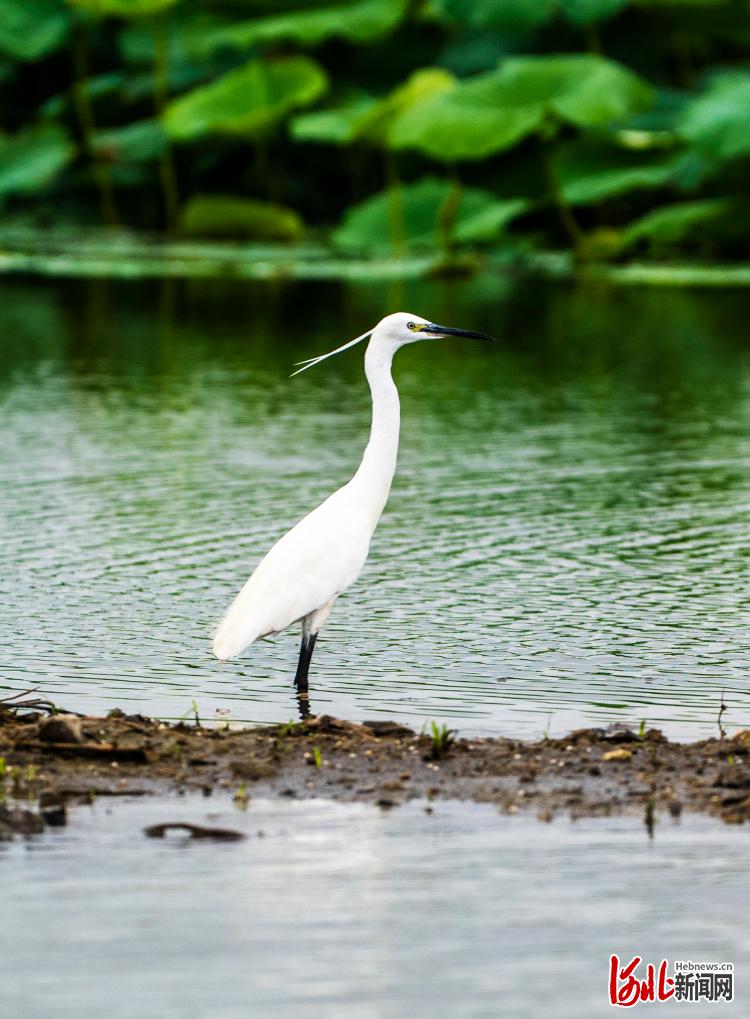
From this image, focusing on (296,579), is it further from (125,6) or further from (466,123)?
(125,6)

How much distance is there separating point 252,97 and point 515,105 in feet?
15.8

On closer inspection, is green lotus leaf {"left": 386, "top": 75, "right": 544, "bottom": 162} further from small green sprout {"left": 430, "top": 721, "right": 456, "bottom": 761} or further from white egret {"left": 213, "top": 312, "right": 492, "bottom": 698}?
small green sprout {"left": 430, "top": 721, "right": 456, "bottom": 761}

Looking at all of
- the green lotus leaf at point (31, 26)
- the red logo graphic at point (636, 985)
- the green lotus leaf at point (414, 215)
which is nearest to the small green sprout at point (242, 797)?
the red logo graphic at point (636, 985)

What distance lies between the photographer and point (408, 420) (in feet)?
43.8

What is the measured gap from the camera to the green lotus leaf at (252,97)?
2669 cm

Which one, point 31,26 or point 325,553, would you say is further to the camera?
point 31,26

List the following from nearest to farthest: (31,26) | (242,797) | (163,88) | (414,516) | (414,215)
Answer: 1. (242,797)
2. (414,516)
3. (414,215)
4. (163,88)
5. (31,26)

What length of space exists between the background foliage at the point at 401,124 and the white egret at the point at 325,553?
15.9m

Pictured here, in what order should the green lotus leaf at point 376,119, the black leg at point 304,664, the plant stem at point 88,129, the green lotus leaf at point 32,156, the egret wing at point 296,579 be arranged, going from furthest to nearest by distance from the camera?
the plant stem at point 88,129 → the green lotus leaf at point 32,156 → the green lotus leaf at point 376,119 → the black leg at point 304,664 → the egret wing at point 296,579

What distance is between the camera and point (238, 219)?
2894 cm

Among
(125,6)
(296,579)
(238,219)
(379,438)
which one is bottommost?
(296,579)

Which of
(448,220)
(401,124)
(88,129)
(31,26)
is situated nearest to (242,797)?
(401,124)

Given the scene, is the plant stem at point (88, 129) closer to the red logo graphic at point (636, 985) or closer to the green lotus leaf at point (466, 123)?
the green lotus leaf at point (466, 123)

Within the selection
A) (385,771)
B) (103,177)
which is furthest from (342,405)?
(103,177)
